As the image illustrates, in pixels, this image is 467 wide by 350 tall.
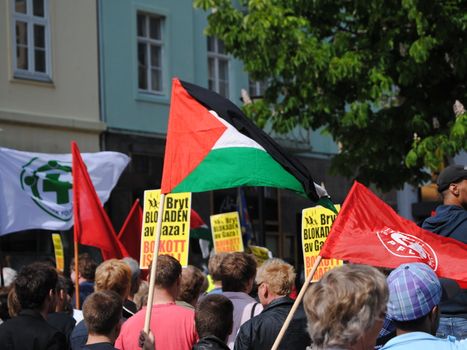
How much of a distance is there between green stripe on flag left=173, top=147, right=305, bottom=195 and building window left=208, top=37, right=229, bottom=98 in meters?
17.3

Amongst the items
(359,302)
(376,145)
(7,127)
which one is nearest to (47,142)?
(7,127)

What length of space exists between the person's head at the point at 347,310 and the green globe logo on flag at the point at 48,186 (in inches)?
469

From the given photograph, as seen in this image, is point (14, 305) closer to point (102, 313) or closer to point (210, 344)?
point (102, 313)

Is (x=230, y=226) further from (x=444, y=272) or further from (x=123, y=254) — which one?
(x=444, y=272)

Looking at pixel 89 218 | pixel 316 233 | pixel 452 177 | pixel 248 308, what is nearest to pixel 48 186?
pixel 89 218

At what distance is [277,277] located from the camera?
25.6ft

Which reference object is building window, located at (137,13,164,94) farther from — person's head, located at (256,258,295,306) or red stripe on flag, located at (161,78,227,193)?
red stripe on flag, located at (161,78,227,193)

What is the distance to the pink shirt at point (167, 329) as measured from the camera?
719 centimetres

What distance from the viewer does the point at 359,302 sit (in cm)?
430

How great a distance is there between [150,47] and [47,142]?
358 centimetres

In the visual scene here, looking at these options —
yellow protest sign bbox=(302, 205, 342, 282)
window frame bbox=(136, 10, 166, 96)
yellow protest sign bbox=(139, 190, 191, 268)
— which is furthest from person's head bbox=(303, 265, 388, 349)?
window frame bbox=(136, 10, 166, 96)

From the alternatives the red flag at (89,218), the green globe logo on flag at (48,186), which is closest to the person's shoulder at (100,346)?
the red flag at (89,218)

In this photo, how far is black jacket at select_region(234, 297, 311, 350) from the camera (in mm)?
7348

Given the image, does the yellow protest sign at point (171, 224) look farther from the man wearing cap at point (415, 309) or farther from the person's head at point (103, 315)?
the man wearing cap at point (415, 309)
